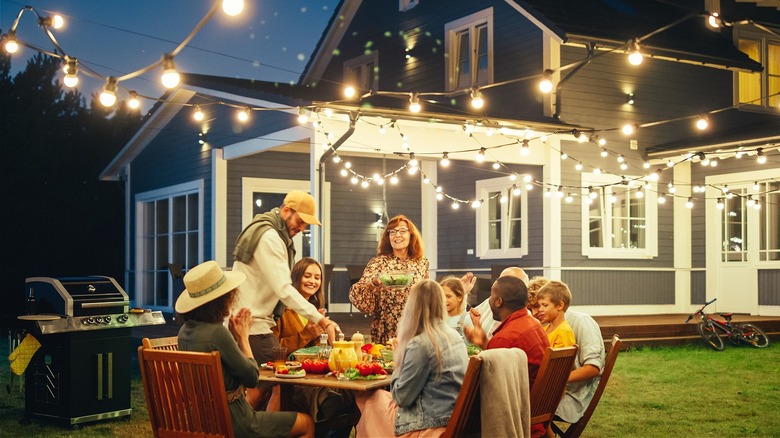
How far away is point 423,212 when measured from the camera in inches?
695

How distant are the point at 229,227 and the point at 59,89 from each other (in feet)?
39.9

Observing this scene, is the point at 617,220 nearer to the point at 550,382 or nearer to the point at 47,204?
the point at 550,382

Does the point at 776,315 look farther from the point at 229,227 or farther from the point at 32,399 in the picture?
the point at 32,399

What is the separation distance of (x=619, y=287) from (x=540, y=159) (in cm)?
260

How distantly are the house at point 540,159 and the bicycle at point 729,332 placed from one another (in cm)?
171

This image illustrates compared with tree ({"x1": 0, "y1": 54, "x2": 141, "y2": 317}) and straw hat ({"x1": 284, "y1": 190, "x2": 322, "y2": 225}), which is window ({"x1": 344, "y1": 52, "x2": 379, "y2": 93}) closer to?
tree ({"x1": 0, "y1": 54, "x2": 141, "y2": 317})

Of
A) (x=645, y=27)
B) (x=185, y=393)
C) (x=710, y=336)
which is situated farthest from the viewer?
(x=645, y=27)

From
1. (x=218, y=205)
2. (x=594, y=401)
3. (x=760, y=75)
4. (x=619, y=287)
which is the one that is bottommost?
(x=594, y=401)

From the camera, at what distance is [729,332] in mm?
13000

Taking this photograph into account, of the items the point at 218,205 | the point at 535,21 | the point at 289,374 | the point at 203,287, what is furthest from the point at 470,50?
the point at 203,287

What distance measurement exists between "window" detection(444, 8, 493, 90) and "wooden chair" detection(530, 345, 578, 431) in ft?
37.0

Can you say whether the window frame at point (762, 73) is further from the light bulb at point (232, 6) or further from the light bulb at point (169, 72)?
the light bulb at point (232, 6)

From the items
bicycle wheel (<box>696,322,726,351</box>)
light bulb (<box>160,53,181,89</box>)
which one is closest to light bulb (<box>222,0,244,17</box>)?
light bulb (<box>160,53,181,89</box>)

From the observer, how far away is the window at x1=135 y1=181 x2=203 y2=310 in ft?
54.2
